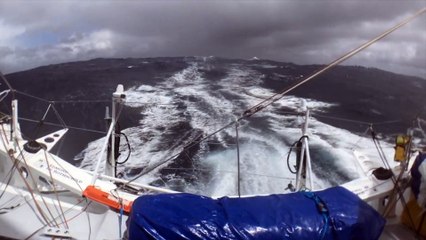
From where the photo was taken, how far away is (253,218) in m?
2.37

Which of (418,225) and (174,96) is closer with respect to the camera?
(418,225)

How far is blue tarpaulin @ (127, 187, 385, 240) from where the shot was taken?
90.3 inches

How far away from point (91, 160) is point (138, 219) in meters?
5.76

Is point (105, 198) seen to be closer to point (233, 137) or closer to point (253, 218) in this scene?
point (253, 218)

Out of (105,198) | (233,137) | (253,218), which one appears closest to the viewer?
(253,218)

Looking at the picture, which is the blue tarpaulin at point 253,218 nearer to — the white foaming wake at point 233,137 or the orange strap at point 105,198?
the orange strap at point 105,198

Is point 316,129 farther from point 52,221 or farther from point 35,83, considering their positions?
point 35,83

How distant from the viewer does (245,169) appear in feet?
24.9

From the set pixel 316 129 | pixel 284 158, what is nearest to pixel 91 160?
pixel 284 158

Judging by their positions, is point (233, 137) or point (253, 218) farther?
point (233, 137)

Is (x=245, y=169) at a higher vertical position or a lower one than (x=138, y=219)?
lower

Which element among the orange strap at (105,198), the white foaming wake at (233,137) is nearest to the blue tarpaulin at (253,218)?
the orange strap at (105,198)

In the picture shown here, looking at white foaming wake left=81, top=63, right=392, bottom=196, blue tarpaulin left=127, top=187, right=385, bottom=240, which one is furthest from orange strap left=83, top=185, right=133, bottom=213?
white foaming wake left=81, top=63, right=392, bottom=196

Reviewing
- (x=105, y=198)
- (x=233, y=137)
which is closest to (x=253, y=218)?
(x=105, y=198)
